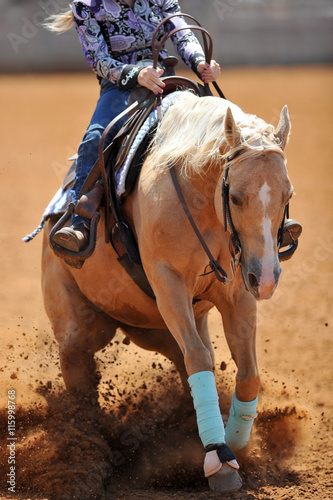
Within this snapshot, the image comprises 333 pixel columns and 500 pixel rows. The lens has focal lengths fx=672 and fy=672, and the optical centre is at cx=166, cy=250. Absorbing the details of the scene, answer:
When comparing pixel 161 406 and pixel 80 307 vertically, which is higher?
pixel 80 307

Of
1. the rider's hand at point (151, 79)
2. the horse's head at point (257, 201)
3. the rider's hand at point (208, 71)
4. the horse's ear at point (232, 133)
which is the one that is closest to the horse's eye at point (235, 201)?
the horse's head at point (257, 201)

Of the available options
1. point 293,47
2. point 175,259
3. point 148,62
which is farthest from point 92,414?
point 293,47

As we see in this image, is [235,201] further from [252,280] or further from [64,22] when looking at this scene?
[64,22]

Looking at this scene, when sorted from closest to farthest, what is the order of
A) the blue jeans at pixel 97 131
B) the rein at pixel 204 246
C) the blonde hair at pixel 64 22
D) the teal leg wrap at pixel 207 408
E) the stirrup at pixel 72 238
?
the teal leg wrap at pixel 207 408, the rein at pixel 204 246, the stirrup at pixel 72 238, the blue jeans at pixel 97 131, the blonde hair at pixel 64 22

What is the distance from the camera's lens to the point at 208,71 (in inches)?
173

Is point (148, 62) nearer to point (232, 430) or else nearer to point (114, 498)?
point (232, 430)

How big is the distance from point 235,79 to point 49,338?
1918 centimetres

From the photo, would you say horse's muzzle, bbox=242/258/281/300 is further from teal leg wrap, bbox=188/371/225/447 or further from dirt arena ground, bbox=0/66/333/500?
dirt arena ground, bbox=0/66/333/500

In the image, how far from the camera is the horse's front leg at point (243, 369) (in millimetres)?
4070

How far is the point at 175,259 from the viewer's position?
386cm

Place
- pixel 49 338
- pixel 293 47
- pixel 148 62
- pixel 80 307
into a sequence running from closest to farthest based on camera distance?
pixel 148 62, pixel 80 307, pixel 49 338, pixel 293 47

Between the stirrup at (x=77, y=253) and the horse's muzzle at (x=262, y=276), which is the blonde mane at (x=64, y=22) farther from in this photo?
the horse's muzzle at (x=262, y=276)

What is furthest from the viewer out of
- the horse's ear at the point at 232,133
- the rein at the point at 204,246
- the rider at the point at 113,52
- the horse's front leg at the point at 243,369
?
the rider at the point at 113,52

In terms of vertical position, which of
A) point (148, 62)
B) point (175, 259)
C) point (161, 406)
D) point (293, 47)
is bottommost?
point (161, 406)
